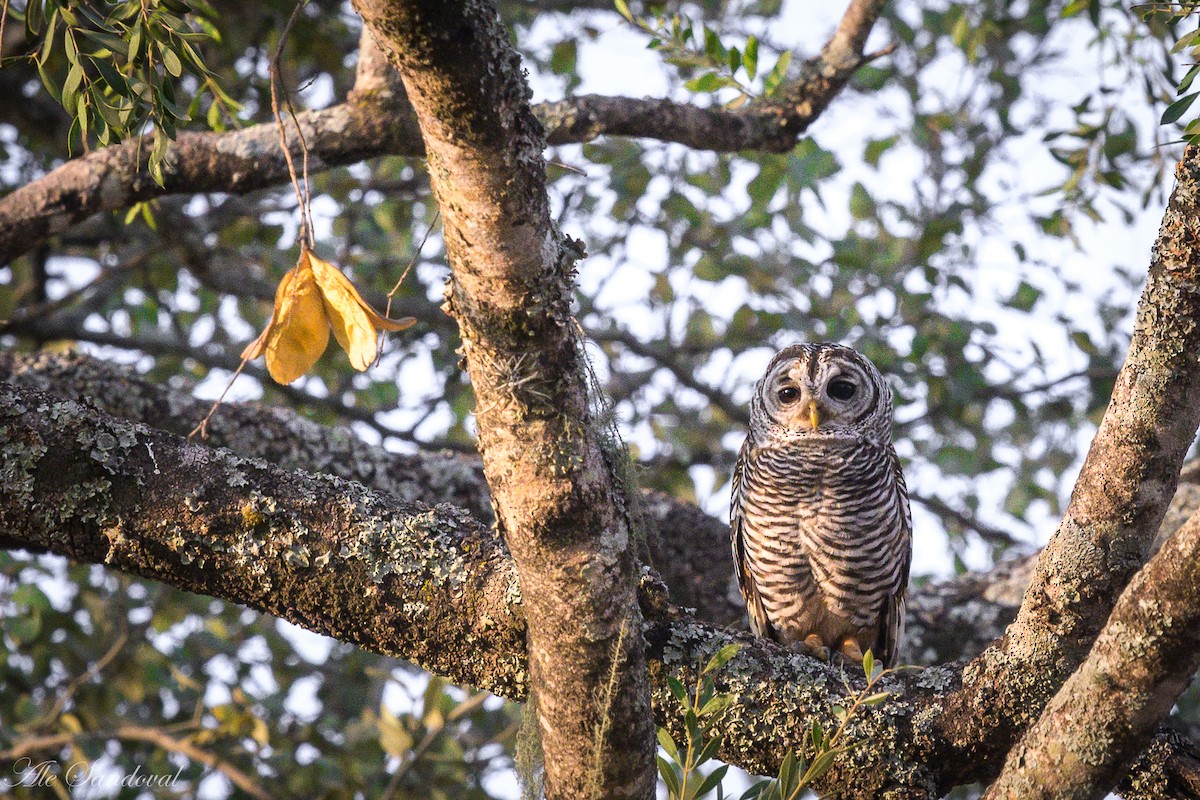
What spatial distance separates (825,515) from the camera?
3.68 m

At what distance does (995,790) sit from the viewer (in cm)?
170

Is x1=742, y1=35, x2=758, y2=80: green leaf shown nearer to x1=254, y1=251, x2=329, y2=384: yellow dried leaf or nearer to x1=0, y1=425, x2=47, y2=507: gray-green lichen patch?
x1=254, y1=251, x2=329, y2=384: yellow dried leaf

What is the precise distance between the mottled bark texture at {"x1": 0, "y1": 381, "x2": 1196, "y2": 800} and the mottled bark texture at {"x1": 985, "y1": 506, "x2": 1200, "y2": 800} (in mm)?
520

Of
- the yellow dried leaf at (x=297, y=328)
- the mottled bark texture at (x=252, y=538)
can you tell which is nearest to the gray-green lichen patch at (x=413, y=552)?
the mottled bark texture at (x=252, y=538)

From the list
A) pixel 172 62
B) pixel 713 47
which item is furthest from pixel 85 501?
pixel 713 47

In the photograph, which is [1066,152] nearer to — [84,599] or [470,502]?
[470,502]

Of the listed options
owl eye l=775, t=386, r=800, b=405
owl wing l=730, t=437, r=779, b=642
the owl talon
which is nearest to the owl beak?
owl eye l=775, t=386, r=800, b=405

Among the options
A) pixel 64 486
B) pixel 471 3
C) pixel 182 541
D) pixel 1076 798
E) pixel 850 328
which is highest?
pixel 850 328

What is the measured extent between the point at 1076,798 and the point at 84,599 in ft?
16.1

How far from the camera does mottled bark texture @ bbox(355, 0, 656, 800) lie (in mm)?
1640

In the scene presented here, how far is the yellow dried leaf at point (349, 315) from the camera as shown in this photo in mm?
1847

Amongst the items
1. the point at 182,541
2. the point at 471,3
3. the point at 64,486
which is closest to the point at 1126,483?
the point at 471,3

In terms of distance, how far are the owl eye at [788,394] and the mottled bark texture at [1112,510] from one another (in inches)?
71.2

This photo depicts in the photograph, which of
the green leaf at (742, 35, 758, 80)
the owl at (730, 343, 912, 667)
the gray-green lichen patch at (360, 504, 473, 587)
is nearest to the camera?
the gray-green lichen patch at (360, 504, 473, 587)
